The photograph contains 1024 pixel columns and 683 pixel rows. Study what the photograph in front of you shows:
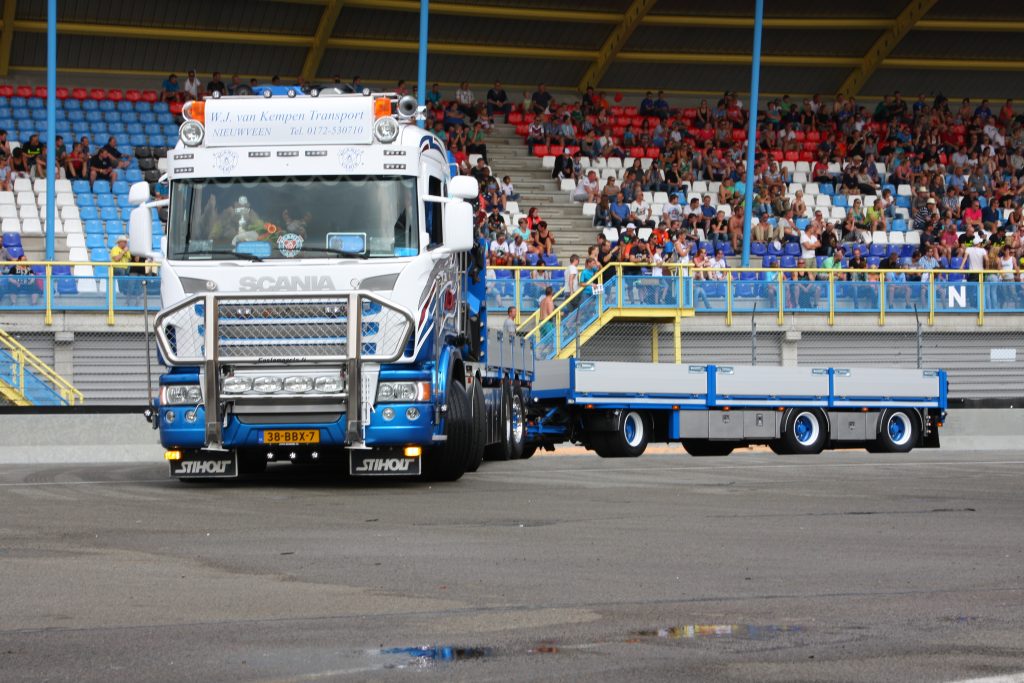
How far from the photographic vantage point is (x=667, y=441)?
29.9 metres

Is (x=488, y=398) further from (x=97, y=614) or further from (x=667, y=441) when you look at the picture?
(x=97, y=614)

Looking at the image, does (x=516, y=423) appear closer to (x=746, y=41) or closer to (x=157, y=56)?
(x=157, y=56)

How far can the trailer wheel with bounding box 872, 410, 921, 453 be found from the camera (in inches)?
1275

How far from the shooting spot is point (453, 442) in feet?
60.8

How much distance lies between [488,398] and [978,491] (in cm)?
668

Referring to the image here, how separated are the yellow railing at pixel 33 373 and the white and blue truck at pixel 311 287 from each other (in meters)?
10.2

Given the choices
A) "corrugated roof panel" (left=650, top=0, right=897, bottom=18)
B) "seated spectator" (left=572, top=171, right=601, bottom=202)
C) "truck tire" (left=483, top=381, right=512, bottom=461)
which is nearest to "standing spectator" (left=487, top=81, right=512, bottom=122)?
"seated spectator" (left=572, top=171, right=601, bottom=202)

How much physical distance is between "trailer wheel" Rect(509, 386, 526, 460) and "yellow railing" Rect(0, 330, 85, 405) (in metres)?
7.45

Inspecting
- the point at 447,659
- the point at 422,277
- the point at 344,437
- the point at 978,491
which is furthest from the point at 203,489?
the point at 447,659

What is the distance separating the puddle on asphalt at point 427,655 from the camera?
7.20 metres

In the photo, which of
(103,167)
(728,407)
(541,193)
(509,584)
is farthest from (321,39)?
(509,584)

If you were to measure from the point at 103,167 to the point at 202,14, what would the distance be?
999 centimetres

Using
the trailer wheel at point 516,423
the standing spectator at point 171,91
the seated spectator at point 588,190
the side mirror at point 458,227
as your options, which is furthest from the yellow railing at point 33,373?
the seated spectator at point 588,190

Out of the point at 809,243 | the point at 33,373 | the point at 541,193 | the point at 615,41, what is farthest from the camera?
the point at 615,41
